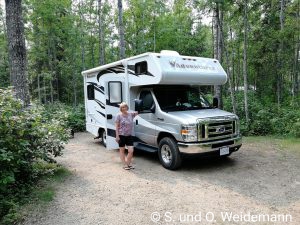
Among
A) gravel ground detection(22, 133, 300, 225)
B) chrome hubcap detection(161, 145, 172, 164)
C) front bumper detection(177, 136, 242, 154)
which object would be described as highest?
front bumper detection(177, 136, 242, 154)

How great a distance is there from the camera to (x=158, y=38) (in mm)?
23938

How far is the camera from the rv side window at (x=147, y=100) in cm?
750

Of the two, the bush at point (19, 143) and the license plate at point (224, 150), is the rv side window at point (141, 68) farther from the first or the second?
the license plate at point (224, 150)

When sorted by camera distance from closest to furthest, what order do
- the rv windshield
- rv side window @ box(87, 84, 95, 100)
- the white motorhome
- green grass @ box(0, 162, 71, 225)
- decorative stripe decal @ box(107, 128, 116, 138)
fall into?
green grass @ box(0, 162, 71, 225) < the white motorhome < the rv windshield < decorative stripe decal @ box(107, 128, 116, 138) < rv side window @ box(87, 84, 95, 100)

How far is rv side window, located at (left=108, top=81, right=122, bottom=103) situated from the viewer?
8.34m

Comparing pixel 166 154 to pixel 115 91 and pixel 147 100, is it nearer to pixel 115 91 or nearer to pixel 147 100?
pixel 147 100

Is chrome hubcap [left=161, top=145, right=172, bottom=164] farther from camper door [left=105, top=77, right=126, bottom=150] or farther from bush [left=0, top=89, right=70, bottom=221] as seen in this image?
bush [left=0, top=89, right=70, bottom=221]

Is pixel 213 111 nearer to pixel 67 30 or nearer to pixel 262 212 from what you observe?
pixel 262 212

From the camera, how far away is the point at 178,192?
17.1 feet

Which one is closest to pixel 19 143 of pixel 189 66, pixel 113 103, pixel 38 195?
pixel 38 195

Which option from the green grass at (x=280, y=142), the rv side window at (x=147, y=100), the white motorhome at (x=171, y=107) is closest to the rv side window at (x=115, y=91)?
the white motorhome at (x=171, y=107)

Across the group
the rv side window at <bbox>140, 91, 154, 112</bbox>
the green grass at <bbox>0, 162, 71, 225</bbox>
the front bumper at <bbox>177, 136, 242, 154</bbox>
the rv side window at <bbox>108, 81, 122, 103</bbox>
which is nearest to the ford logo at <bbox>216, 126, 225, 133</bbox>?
the front bumper at <bbox>177, 136, 242, 154</bbox>

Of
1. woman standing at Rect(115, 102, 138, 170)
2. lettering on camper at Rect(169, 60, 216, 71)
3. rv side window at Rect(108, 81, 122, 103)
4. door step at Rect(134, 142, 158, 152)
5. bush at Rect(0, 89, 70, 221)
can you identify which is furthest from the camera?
rv side window at Rect(108, 81, 122, 103)

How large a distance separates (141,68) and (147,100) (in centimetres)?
92
